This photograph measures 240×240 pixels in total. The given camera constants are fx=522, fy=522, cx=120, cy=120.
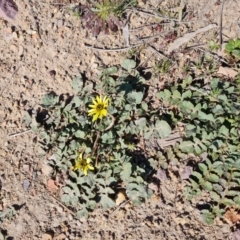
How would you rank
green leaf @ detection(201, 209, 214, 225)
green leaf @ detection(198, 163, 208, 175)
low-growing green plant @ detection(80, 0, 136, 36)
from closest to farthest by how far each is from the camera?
1. green leaf @ detection(201, 209, 214, 225)
2. green leaf @ detection(198, 163, 208, 175)
3. low-growing green plant @ detection(80, 0, 136, 36)

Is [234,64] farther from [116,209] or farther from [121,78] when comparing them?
[116,209]

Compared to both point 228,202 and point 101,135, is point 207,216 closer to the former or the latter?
point 228,202

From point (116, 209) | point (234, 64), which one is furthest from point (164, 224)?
point (234, 64)

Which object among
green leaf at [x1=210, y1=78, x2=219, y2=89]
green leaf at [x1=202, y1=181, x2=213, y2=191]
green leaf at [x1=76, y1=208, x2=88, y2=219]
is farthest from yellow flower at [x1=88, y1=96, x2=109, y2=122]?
green leaf at [x1=202, y1=181, x2=213, y2=191]

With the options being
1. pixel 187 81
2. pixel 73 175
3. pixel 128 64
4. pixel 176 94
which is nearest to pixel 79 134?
pixel 73 175

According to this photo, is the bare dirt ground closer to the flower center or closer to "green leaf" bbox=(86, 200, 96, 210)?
"green leaf" bbox=(86, 200, 96, 210)

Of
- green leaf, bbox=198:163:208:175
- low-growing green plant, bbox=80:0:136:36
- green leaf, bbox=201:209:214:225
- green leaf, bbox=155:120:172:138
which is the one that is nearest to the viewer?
green leaf, bbox=201:209:214:225

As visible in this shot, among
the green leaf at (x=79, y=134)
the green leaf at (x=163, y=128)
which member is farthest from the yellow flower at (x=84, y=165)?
the green leaf at (x=163, y=128)

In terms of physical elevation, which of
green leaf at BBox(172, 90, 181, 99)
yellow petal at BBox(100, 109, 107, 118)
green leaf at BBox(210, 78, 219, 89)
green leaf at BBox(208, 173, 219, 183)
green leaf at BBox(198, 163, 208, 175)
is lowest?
green leaf at BBox(208, 173, 219, 183)

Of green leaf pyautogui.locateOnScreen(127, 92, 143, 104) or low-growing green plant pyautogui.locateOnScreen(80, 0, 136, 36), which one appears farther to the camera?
low-growing green plant pyautogui.locateOnScreen(80, 0, 136, 36)
